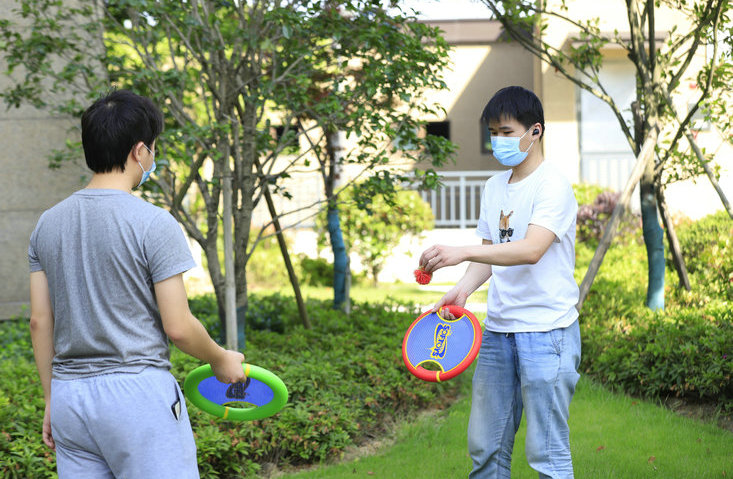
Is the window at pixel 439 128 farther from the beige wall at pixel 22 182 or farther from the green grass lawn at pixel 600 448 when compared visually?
the green grass lawn at pixel 600 448

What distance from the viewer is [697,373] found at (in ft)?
16.7

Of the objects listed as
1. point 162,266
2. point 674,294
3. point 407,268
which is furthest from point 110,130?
point 407,268

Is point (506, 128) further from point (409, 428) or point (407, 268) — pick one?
point (407, 268)

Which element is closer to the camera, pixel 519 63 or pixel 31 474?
pixel 31 474

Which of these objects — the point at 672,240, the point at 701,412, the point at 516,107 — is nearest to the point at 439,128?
the point at 672,240

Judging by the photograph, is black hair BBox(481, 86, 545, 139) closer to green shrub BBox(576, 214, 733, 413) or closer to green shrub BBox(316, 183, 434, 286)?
green shrub BBox(576, 214, 733, 413)

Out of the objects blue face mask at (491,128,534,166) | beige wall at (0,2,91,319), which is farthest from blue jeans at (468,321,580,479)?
beige wall at (0,2,91,319)

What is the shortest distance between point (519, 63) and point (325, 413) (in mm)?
11969

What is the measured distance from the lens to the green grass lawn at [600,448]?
4.09 metres

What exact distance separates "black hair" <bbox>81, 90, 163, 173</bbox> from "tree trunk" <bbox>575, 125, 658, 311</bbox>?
13.1 ft

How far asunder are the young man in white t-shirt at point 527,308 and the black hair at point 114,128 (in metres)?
1.04

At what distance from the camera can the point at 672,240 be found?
6.63 metres

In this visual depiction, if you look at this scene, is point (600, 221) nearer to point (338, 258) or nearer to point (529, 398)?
point (338, 258)

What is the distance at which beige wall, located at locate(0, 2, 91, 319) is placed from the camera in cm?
727
